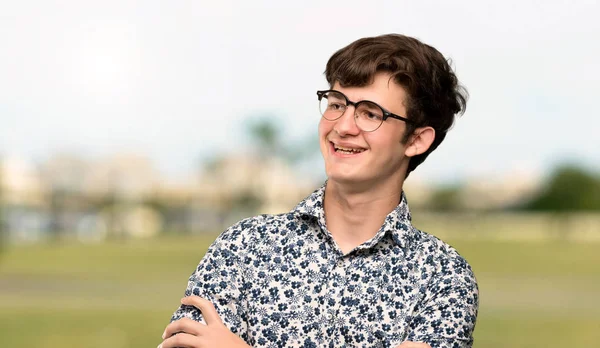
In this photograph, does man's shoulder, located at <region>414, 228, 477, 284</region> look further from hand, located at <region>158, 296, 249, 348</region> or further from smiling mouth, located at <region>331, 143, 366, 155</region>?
hand, located at <region>158, 296, 249, 348</region>

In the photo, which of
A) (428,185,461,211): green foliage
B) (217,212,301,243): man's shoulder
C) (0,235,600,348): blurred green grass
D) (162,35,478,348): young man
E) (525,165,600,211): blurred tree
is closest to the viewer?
(162,35,478,348): young man

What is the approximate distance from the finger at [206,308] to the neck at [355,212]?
404 mm

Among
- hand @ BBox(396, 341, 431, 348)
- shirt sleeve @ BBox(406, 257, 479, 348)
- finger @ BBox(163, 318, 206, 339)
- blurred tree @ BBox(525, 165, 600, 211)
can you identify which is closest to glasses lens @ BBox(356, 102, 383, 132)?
shirt sleeve @ BBox(406, 257, 479, 348)

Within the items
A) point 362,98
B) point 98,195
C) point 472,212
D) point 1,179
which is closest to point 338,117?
point 362,98

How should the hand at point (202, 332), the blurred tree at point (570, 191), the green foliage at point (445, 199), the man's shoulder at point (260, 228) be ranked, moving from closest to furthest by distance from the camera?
1. the hand at point (202, 332)
2. the man's shoulder at point (260, 228)
3. the green foliage at point (445, 199)
4. the blurred tree at point (570, 191)

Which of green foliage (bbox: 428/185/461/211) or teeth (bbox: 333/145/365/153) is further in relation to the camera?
green foliage (bbox: 428/185/461/211)

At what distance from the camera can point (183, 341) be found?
2.28 m

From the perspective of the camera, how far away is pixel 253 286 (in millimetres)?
2438

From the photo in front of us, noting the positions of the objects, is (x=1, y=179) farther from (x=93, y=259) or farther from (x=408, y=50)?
(x=408, y=50)

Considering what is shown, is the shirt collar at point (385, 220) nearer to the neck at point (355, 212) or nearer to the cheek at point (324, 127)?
the neck at point (355, 212)

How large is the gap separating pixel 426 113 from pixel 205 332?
876 millimetres

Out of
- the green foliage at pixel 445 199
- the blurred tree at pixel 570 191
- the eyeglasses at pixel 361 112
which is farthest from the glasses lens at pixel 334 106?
the blurred tree at pixel 570 191

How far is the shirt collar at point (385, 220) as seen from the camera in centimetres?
245

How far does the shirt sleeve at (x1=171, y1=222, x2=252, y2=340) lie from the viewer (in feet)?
7.79
